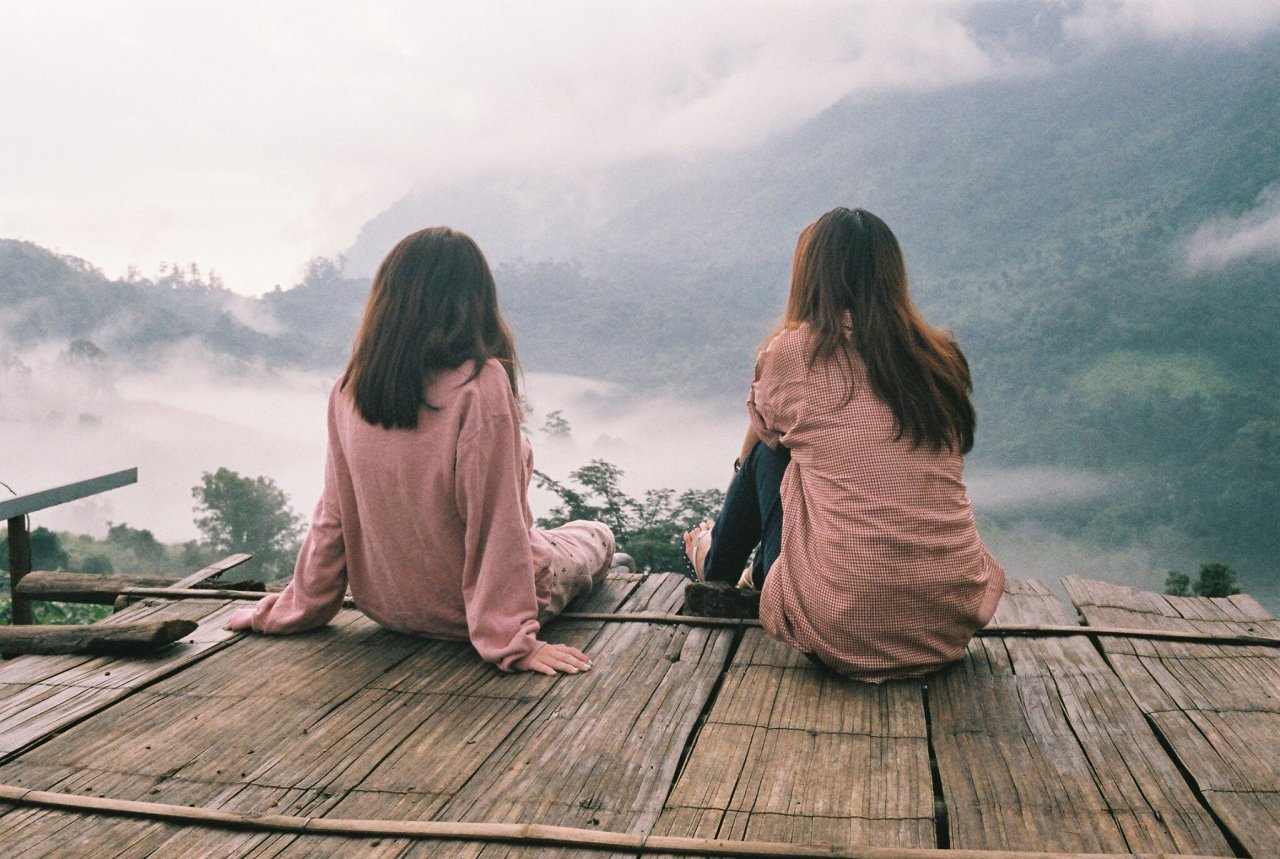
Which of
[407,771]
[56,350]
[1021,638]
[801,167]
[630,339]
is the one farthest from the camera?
[801,167]

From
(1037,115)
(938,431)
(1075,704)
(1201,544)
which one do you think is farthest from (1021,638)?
(1037,115)

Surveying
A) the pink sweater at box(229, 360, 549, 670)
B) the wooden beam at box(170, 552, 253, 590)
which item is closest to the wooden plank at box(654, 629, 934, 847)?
the pink sweater at box(229, 360, 549, 670)

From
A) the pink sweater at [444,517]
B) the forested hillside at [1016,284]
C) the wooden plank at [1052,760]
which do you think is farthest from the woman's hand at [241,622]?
the forested hillside at [1016,284]

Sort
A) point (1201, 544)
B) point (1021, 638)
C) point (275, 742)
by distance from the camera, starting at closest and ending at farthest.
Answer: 1. point (275, 742)
2. point (1021, 638)
3. point (1201, 544)

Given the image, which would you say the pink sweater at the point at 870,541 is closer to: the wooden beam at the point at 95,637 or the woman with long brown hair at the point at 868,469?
the woman with long brown hair at the point at 868,469

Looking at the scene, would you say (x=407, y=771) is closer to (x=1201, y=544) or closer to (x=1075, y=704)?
(x=1075, y=704)

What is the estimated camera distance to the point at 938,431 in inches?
111

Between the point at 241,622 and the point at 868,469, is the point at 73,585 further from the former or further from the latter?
the point at 868,469

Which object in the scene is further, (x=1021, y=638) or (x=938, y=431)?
(x=1021, y=638)

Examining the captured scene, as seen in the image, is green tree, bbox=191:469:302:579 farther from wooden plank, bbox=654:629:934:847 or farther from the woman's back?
wooden plank, bbox=654:629:934:847

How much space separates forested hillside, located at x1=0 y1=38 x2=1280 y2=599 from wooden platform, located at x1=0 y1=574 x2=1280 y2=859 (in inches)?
1589

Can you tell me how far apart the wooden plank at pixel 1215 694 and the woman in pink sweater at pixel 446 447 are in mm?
1582

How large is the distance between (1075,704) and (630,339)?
71015 millimetres

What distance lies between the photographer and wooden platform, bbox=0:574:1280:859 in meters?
2.05
